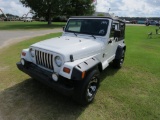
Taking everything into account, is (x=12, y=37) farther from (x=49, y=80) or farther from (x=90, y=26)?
(x=49, y=80)

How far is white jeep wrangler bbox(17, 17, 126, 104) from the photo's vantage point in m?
3.61

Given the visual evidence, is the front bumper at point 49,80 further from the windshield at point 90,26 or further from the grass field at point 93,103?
the windshield at point 90,26

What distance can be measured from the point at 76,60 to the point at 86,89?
69cm

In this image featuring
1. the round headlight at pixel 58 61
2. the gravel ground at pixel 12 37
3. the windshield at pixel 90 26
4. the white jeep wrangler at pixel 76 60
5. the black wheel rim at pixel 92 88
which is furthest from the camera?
the gravel ground at pixel 12 37

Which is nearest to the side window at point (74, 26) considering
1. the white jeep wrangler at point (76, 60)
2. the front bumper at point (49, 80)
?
the white jeep wrangler at point (76, 60)

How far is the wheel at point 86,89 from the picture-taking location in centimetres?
368

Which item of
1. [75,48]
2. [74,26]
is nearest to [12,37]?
[74,26]

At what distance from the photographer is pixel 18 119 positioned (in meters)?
3.56

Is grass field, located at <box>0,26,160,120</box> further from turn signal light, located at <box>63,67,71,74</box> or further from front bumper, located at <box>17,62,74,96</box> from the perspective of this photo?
turn signal light, located at <box>63,67,71,74</box>

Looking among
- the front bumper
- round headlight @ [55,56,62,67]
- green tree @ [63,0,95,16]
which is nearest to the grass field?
the front bumper

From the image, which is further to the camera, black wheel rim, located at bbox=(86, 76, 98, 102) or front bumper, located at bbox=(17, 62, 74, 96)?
black wheel rim, located at bbox=(86, 76, 98, 102)

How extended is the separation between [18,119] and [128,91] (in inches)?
121

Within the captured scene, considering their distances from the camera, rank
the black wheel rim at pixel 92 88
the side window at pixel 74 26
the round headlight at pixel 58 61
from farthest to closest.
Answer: the side window at pixel 74 26, the black wheel rim at pixel 92 88, the round headlight at pixel 58 61

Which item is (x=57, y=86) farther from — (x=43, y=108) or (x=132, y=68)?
(x=132, y=68)
